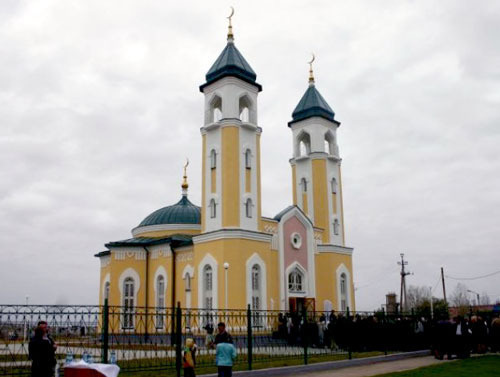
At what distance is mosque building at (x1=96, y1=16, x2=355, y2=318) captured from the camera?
964 inches

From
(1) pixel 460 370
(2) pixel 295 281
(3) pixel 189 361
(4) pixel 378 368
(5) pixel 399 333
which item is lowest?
(4) pixel 378 368

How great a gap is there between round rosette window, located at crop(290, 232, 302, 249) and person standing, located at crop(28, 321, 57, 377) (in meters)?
19.0

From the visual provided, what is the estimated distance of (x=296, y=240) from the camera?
1077 inches

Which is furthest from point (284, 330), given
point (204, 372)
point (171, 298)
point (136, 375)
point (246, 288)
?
point (171, 298)

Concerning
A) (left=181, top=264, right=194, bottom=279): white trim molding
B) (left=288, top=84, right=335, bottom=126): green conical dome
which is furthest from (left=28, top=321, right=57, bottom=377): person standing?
(left=288, top=84, right=335, bottom=126): green conical dome

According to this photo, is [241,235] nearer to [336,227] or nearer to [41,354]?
[336,227]

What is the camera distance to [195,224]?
31.3 meters

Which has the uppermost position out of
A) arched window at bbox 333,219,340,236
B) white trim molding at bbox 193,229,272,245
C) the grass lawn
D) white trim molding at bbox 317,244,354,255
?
arched window at bbox 333,219,340,236

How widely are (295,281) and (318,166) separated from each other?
289 inches

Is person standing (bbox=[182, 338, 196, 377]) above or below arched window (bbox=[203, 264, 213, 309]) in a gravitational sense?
below

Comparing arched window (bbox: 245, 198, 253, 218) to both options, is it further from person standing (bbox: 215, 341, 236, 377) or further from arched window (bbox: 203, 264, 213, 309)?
person standing (bbox: 215, 341, 236, 377)

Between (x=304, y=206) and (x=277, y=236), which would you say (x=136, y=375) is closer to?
(x=277, y=236)

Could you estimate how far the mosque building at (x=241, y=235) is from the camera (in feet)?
80.3

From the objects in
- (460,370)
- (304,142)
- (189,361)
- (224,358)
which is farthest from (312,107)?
(224,358)
